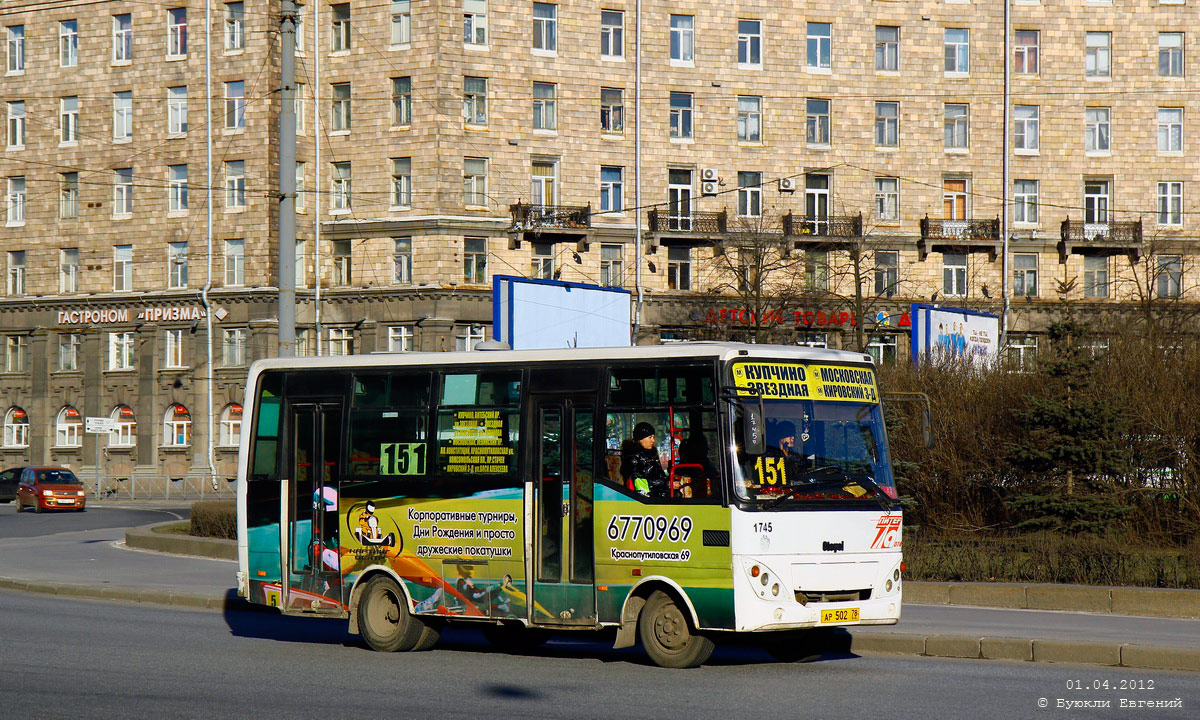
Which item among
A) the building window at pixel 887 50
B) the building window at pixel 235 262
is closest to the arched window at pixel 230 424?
the building window at pixel 235 262

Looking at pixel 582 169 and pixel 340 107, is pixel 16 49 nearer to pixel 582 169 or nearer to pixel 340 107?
pixel 340 107

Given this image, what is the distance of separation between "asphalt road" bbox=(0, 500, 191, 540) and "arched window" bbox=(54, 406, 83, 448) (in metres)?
9.55

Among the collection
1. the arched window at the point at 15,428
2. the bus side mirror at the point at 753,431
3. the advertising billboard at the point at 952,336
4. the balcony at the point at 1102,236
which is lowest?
the arched window at the point at 15,428

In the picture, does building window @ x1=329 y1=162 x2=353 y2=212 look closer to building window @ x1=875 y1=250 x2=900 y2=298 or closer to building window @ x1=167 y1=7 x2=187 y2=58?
building window @ x1=167 y1=7 x2=187 y2=58

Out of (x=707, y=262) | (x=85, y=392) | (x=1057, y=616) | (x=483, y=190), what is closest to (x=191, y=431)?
(x=85, y=392)

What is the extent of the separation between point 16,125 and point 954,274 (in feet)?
131

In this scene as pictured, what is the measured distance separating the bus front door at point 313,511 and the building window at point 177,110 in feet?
150

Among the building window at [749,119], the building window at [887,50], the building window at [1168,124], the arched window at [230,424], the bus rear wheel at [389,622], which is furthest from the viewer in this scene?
the building window at [1168,124]

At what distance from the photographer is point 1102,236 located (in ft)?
190

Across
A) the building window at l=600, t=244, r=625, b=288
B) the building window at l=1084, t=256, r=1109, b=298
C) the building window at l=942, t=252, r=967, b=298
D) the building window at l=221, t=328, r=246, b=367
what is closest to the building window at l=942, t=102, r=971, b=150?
the building window at l=942, t=252, r=967, b=298

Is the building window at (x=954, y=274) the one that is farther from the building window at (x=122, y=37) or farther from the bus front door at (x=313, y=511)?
the bus front door at (x=313, y=511)

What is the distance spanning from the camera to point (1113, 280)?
58688 mm

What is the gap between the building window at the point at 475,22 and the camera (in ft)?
182

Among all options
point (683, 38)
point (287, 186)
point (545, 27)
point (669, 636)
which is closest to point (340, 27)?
point (545, 27)
